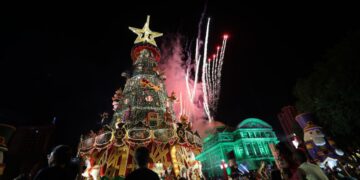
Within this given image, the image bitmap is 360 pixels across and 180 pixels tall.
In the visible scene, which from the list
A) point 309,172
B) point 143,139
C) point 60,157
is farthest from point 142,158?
point 143,139

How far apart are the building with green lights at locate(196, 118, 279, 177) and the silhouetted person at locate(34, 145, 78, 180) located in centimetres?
3672

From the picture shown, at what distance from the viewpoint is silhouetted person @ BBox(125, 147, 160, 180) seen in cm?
267

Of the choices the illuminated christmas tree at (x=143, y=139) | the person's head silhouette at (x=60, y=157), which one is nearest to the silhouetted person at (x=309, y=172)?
the person's head silhouette at (x=60, y=157)

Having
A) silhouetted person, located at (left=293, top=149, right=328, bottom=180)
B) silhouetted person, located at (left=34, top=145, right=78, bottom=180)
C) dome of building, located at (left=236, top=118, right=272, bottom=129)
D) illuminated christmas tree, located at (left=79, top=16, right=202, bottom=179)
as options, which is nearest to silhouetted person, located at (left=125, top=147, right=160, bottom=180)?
silhouetted person, located at (left=34, top=145, right=78, bottom=180)

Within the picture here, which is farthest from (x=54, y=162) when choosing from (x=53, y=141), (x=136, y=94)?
(x=53, y=141)

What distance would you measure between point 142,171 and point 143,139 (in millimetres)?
10296

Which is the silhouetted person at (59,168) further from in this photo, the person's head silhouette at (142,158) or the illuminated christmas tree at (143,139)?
the illuminated christmas tree at (143,139)

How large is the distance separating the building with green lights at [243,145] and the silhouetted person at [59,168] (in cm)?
3672

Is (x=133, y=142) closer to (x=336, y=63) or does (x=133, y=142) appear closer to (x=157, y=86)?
(x=157, y=86)

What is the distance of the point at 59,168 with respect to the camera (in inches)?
113

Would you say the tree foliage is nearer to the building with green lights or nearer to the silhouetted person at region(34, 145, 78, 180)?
the silhouetted person at region(34, 145, 78, 180)

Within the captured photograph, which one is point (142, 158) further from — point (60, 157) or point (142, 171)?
point (60, 157)

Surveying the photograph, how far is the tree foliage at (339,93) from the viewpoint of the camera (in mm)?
12656

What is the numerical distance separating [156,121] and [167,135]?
6.23 feet
